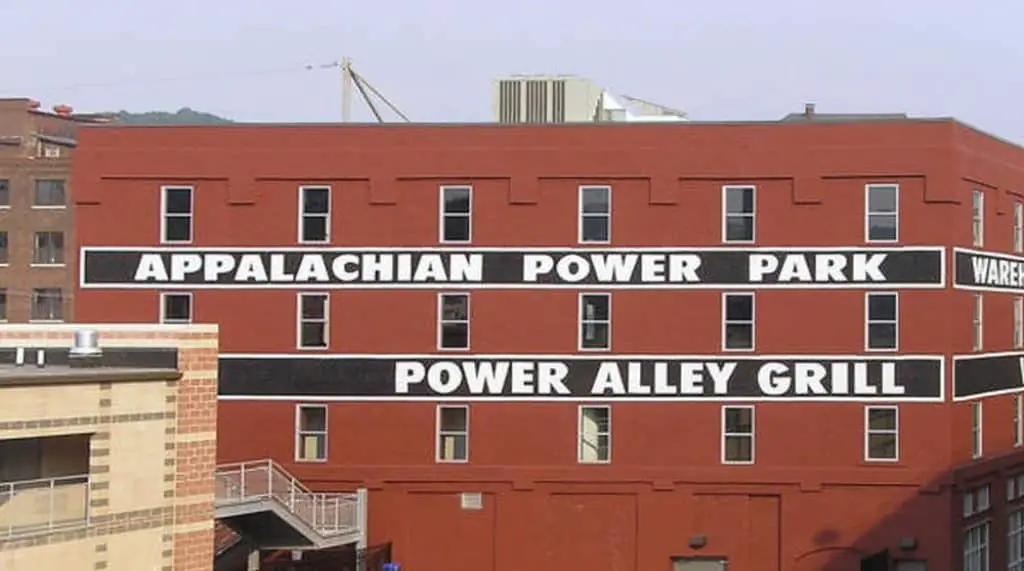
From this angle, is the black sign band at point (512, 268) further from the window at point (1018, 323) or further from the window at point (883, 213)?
the window at point (1018, 323)

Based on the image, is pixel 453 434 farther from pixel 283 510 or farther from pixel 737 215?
pixel 737 215

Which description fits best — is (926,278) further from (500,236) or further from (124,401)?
(124,401)

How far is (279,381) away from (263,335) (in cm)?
124

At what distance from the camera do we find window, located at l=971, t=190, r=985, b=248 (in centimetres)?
4331

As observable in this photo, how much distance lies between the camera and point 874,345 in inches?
1631

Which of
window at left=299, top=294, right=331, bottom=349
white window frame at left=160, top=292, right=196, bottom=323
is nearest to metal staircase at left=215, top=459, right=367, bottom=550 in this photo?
window at left=299, top=294, right=331, bottom=349

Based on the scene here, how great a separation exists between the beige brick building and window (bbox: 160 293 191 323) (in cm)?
1315

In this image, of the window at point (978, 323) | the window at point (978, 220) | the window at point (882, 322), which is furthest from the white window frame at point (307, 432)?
the window at point (978, 220)

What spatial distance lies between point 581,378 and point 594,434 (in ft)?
4.77

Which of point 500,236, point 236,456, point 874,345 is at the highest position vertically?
point 500,236

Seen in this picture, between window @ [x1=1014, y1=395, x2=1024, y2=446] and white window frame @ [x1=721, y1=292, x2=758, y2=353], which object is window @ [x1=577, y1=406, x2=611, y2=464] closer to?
white window frame @ [x1=721, y1=292, x2=758, y2=353]

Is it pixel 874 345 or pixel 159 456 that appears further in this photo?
pixel 874 345

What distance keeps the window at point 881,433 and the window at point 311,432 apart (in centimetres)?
1357

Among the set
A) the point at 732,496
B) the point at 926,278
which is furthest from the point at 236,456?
the point at 926,278
